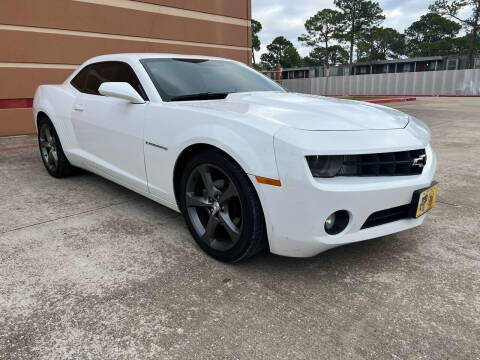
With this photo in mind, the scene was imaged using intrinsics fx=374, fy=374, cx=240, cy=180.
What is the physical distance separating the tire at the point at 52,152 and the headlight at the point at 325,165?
10.1ft

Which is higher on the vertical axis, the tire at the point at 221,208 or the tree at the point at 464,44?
the tree at the point at 464,44

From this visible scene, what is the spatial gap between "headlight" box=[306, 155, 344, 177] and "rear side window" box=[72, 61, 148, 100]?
151 cm

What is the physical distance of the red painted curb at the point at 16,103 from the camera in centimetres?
727

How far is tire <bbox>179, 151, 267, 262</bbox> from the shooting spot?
2.11m

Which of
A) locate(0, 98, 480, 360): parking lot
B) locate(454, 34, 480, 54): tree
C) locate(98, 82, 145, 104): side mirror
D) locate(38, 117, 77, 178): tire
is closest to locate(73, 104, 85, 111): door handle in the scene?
locate(38, 117, 77, 178): tire

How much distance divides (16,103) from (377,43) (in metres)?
55.1

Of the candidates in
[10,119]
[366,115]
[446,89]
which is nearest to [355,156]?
[366,115]

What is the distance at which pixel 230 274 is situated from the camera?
226 cm

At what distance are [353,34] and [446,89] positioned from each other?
2885 centimetres

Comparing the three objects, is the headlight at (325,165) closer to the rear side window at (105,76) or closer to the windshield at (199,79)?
the windshield at (199,79)

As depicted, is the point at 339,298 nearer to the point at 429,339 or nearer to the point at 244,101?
the point at 429,339

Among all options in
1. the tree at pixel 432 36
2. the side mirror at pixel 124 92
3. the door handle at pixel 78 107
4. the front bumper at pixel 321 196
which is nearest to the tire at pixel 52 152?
the door handle at pixel 78 107

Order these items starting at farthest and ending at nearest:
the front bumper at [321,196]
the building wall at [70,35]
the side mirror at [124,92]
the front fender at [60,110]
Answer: the building wall at [70,35], the front fender at [60,110], the side mirror at [124,92], the front bumper at [321,196]

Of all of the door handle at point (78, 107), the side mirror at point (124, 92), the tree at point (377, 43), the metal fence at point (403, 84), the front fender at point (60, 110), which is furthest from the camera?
the tree at point (377, 43)
